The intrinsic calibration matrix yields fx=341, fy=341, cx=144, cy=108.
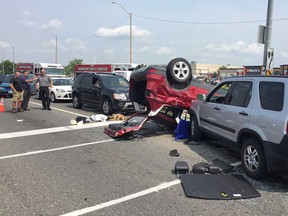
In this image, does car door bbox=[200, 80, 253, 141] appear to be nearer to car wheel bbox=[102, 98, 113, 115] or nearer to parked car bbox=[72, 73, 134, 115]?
parked car bbox=[72, 73, 134, 115]

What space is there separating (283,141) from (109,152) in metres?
3.63

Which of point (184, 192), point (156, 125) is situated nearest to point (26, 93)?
point (156, 125)

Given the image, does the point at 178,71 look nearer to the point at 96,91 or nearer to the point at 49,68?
the point at 96,91

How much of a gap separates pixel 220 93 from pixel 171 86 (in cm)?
162

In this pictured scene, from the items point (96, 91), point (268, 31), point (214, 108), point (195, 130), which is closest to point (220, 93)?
point (214, 108)

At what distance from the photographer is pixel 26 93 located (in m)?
14.8

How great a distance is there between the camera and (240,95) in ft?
19.9

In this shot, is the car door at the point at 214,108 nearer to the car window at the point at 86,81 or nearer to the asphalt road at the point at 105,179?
the asphalt road at the point at 105,179

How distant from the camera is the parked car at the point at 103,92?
42.1 feet

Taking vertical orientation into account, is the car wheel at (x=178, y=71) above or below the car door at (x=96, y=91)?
above

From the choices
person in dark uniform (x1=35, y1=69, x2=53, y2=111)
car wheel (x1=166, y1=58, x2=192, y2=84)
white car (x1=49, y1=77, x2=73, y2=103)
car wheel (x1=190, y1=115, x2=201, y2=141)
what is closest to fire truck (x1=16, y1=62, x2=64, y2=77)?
white car (x1=49, y1=77, x2=73, y2=103)

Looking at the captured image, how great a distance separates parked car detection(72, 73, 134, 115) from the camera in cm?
1284

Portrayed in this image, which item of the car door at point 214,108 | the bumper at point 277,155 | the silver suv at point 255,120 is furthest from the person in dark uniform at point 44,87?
the bumper at point 277,155

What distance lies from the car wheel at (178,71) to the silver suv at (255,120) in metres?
1.61
